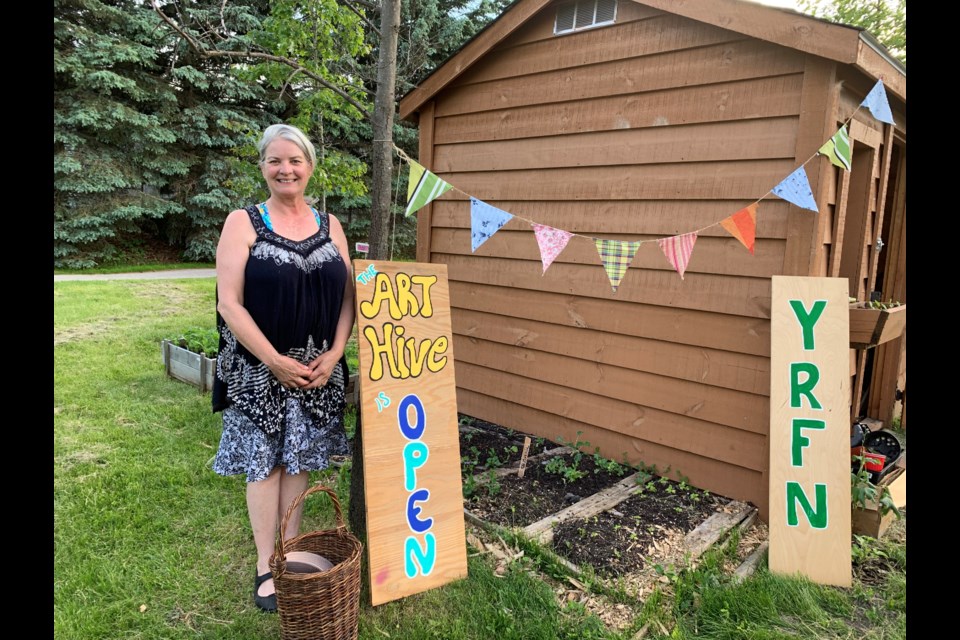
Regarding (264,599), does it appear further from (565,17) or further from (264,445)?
(565,17)

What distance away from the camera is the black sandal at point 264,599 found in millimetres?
2293

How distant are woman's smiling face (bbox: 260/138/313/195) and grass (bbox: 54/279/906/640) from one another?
5.60ft

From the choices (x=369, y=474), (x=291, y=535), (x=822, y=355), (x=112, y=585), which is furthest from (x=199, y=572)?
(x=822, y=355)

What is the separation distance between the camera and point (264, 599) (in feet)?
7.56

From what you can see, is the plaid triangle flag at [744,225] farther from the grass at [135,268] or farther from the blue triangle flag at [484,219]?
the grass at [135,268]

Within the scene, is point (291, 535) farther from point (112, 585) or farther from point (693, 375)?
point (693, 375)

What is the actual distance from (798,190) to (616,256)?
3.16 ft

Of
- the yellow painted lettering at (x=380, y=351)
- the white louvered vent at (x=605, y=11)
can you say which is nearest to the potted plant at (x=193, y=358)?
the yellow painted lettering at (x=380, y=351)

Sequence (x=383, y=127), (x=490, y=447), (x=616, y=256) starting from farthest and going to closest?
1. (x=490, y=447)
2. (x=616, y=256)
3. (x=383, y=127)

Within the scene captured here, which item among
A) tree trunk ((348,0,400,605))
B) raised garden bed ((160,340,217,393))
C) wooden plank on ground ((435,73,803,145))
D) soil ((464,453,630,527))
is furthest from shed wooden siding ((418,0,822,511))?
raised garden bed ((160,340,217,393))

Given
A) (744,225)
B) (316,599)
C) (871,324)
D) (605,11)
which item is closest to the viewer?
(316,599)

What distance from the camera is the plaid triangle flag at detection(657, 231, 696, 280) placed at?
10.2ft

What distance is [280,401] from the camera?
225 centimetres

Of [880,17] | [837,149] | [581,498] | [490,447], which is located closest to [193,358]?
[490,447]
